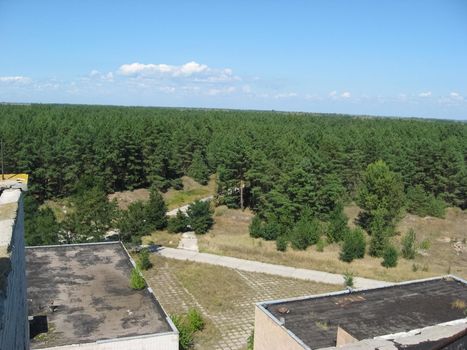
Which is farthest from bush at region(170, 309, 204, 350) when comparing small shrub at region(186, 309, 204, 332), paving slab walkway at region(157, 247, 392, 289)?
paving slab walkway at region(157, 247, 392, 289)

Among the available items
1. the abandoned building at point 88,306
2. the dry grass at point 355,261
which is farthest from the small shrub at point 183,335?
the dry grass at point 355,261

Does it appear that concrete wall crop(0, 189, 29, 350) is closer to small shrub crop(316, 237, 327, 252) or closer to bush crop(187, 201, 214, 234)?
small shrub crop(316, 237, 327, 252)

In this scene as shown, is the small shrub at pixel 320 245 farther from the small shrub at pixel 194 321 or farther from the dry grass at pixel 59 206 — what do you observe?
the dry grass at pixel 59 206

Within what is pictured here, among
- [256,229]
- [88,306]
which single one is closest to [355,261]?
[256,229]

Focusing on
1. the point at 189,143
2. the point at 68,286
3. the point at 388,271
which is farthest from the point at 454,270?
the point at 189,143

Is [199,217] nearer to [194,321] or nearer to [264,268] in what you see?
[264,268]
